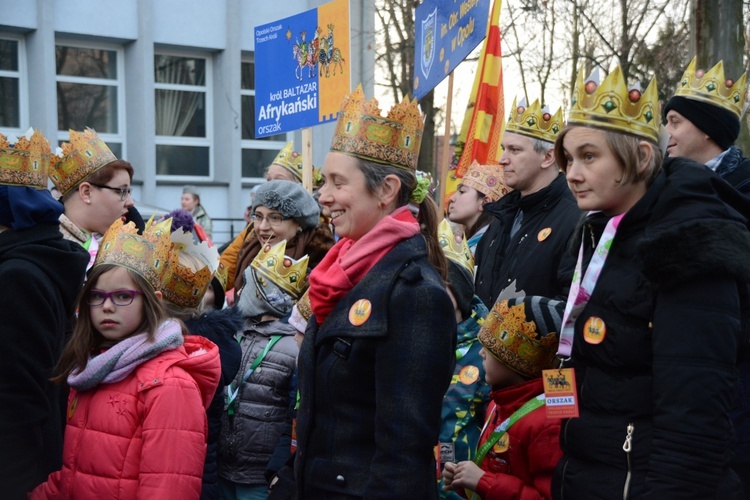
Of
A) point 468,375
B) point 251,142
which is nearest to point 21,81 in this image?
point 251,142

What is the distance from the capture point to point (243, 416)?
461cm

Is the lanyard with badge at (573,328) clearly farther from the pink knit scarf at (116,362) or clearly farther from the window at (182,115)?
the window at (182,115)

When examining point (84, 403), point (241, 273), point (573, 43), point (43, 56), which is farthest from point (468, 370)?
point (573, 43)

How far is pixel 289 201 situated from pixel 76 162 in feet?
4.66

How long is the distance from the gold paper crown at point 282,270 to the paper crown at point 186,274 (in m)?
0.62

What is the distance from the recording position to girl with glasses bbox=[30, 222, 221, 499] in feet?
11.0

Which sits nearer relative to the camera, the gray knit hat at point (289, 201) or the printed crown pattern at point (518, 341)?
the printed crown pattern at point (518, 341)

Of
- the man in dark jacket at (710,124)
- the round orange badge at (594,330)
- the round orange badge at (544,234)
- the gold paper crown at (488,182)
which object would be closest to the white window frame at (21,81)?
the gold paper crown at (488,182)

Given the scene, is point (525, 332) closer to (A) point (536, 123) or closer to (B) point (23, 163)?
(A) point (536, 123)

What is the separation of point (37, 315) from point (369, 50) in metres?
15.0

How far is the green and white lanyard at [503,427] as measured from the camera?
368cm

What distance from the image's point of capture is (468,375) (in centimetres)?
423

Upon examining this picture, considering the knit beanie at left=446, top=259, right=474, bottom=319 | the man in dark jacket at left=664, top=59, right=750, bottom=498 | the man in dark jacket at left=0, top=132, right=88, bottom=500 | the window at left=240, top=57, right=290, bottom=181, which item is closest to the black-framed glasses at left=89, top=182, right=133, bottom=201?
the man in dark jacket at left=0, top=132, right=88, bottom=500

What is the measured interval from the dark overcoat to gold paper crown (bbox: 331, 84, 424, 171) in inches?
14.1
